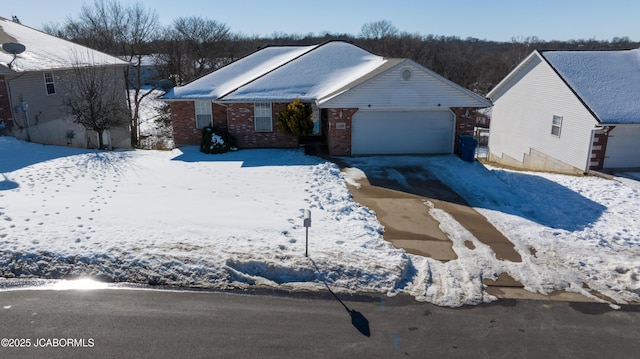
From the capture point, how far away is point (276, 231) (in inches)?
412

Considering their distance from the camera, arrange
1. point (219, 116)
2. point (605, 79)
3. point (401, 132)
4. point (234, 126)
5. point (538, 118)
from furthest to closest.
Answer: point (538, 118)
point (605, 79)
point (219, 116)
point (234, 126)
point (401, 132)

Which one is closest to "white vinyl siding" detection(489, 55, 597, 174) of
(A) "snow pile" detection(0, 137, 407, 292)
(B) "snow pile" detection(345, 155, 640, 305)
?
(B) "snow pile" detection(345, 155, 640, 305)

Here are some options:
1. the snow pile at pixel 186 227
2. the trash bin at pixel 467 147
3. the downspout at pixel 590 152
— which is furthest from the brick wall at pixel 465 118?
the snow pile at pixel 186 227

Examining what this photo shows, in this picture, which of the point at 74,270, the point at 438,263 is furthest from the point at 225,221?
the point at 438,263

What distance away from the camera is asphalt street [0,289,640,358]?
656cm

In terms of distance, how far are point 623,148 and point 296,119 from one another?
14.3m

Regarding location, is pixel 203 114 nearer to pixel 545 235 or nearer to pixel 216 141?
pixel 216 141

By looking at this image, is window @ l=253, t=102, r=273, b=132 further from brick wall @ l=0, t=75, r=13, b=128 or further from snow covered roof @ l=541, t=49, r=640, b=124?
snow covered roof @ l=541, t=49, r=640, b=124

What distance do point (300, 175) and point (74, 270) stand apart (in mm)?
8337

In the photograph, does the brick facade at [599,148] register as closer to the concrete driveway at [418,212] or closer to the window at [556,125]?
the window at [556,125]

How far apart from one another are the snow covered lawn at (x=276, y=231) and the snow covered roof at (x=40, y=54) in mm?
6259

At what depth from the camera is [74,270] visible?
28.0 ft

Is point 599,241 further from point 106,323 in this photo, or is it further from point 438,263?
point 106,323

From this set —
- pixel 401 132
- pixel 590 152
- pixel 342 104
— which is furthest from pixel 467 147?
pixel 590 152
